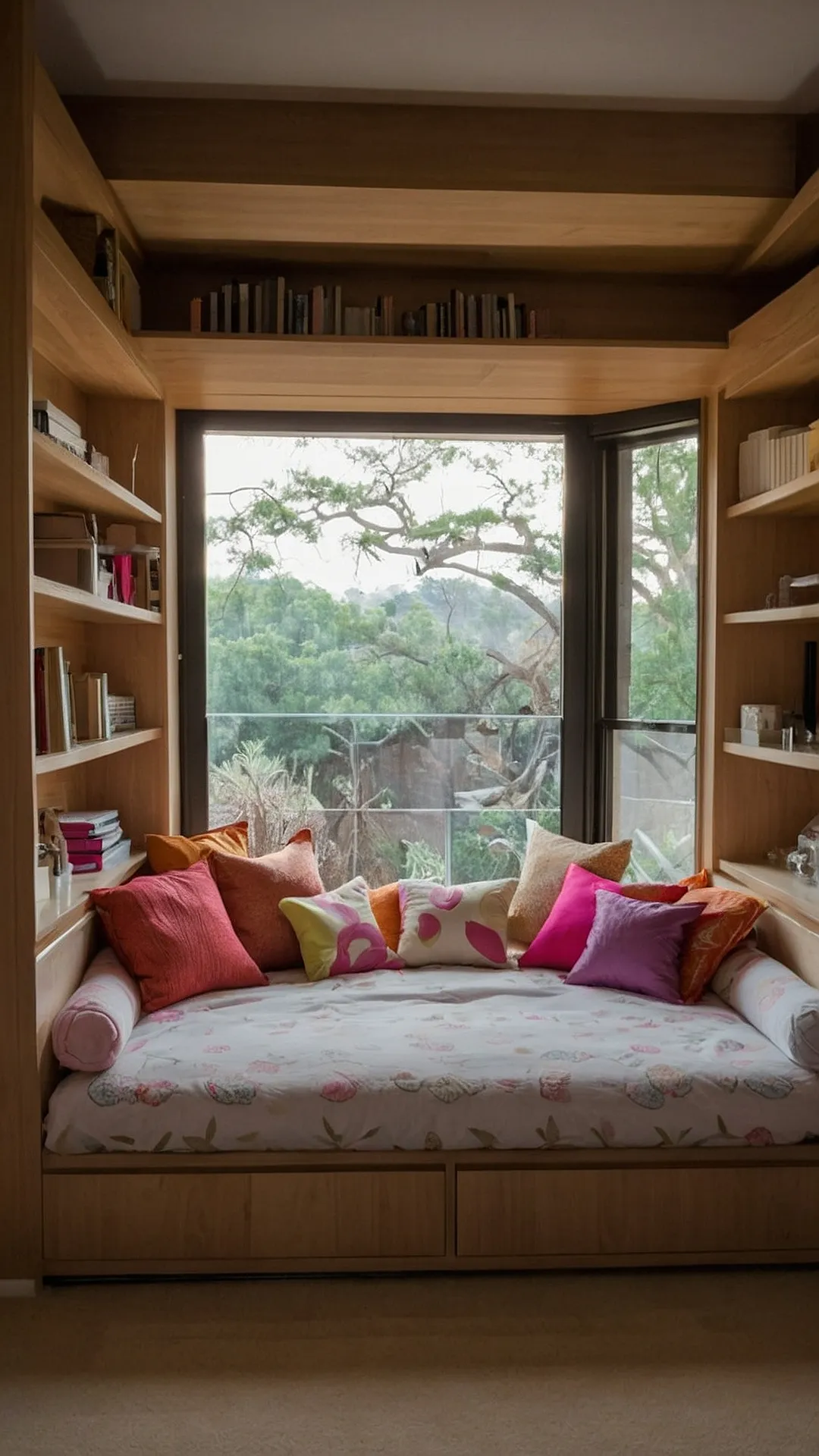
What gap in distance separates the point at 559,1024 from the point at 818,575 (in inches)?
57.4

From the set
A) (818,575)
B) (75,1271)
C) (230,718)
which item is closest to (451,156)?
(818,575)

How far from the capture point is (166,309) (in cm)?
335

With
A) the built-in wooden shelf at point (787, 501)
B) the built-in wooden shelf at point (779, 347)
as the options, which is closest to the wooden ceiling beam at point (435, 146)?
the built-in wooden shelf at point (779, 347)

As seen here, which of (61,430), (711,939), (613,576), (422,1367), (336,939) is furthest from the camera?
(613,576)

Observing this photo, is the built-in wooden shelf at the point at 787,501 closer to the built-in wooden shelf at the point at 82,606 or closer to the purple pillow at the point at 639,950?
the purple pillow at the point at 639,950

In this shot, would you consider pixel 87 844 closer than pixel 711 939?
No

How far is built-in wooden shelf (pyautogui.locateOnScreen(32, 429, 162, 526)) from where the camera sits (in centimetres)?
252

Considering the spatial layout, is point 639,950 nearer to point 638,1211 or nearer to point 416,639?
point 638,1211

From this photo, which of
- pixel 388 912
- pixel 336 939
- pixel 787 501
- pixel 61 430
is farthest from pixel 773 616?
pixel 61 430

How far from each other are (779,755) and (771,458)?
2.99ft

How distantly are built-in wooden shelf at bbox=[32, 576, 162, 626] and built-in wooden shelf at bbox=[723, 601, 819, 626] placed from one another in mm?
1836

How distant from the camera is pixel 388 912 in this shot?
3506 millimetres

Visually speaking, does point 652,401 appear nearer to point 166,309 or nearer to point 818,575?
point 818,575

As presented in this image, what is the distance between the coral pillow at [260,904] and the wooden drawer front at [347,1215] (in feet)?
3.15
